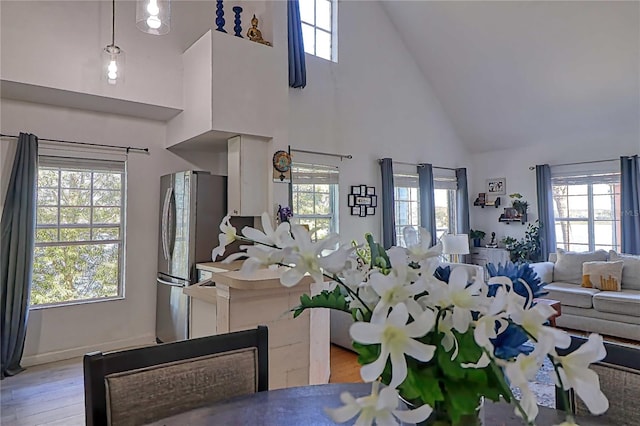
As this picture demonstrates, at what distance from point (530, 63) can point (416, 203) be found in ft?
8.34

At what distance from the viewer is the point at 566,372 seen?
558 millimetres

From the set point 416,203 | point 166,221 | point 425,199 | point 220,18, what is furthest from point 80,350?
point 425,199

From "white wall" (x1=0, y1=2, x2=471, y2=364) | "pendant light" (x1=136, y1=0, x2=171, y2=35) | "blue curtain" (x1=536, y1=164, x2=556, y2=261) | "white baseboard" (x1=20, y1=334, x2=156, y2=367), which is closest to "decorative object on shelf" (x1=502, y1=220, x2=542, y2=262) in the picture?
"blue curtain" (x1=536, y1=164, x2=556, y2=261)

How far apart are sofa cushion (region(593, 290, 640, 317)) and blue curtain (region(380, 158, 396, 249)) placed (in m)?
2.54

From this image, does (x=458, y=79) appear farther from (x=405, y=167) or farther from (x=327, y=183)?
(x=327, y=183)

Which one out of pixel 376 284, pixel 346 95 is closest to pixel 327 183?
pixel 346 95

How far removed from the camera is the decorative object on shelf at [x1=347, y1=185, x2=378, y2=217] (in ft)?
18.6

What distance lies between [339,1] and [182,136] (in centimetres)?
316

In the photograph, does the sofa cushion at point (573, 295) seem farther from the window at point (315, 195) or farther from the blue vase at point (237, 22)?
the blue vase at point (237, 22)

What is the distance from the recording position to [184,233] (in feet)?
12.7

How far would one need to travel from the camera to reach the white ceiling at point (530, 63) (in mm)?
4789

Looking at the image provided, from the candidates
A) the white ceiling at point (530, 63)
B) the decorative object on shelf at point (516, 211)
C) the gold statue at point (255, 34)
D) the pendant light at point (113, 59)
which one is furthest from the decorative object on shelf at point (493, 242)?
the pendant light at point (113, 59)

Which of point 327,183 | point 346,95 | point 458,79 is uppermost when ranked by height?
point 458,79

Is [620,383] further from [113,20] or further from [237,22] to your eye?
[113,20]
